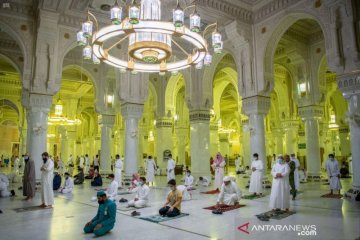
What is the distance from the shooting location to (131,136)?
10.7 m

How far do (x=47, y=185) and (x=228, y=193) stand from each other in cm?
411

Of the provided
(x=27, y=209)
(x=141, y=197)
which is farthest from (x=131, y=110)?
(x=27, y=209)

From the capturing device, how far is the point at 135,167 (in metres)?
10.7

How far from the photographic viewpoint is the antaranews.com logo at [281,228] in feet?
13.8

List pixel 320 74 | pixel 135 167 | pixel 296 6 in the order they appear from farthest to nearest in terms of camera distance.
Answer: pixel 320 74 → pixel 135 167 → pixel 296 6

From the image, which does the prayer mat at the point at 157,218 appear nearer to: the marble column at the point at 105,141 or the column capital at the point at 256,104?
the column capital at the point at 256,104

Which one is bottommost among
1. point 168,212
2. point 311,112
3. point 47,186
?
point 168,212

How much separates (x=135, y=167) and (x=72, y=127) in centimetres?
988

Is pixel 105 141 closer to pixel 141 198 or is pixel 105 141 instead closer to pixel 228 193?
pixel 141 198

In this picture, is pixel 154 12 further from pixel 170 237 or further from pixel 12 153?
pixel 12 153

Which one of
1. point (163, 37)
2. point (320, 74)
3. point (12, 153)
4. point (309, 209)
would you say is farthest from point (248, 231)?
point (12, 153)

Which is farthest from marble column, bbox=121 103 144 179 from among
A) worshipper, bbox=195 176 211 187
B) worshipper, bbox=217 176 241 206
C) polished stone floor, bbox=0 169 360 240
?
worshipper, bbox=217 176 241 206

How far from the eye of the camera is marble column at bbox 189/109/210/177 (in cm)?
1170

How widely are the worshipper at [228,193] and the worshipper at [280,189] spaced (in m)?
0.78
